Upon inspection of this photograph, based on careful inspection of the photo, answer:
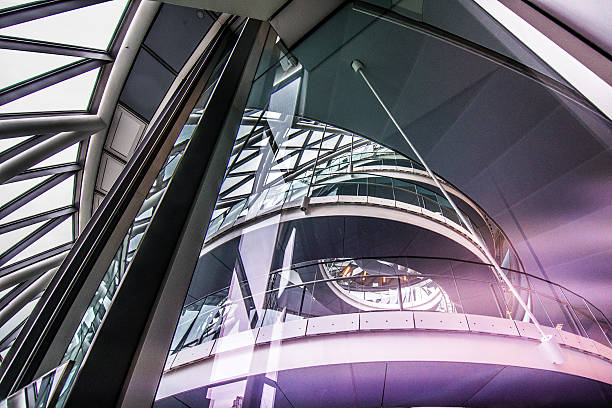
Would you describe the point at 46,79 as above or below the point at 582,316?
above

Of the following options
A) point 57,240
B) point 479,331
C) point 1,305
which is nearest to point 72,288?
point 479,331

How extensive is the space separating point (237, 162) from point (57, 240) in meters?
8.40

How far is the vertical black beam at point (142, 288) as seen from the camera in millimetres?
380

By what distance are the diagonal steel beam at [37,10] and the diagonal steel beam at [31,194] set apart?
3383 millimetres

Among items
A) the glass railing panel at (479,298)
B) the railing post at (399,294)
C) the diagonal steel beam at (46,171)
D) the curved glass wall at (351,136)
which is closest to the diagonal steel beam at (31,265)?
the diagonal steel beam at (46,171)

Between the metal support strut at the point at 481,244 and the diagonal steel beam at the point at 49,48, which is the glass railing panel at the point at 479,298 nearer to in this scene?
the metal support strut at the point at 481,244

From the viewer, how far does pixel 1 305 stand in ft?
23.9

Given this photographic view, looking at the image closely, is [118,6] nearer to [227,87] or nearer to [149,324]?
[227,87]

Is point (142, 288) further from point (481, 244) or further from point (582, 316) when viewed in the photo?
point (582, 316)

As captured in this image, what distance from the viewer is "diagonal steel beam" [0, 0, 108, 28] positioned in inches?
118

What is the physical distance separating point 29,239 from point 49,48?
4.70 metres

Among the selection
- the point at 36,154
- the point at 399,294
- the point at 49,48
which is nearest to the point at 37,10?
the point at 49,48

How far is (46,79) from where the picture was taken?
3.92m

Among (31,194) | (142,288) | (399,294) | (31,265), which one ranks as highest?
(31,194)
